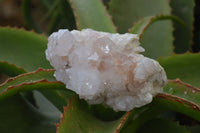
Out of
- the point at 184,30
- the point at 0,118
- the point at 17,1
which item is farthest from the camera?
the point at 17,1

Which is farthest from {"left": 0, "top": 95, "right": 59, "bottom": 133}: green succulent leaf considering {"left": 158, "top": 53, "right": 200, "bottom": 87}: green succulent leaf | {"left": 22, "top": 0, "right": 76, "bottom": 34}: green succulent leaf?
{"left": 22, "top": 0, "right": 76, "bottom": 34}: green succulent leaf

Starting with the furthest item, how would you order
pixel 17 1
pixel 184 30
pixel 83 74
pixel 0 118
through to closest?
pixel 17 1 < pixel 184 30 < pixel 0 118 < pixel 83 74

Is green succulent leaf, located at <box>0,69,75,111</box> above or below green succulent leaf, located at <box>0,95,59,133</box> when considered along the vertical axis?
above

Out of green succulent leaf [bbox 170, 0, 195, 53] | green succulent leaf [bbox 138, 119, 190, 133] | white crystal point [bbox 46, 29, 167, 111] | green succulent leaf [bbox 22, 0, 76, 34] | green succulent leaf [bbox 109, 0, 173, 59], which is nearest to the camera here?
white crystal point [bbox 46, 29, 167, 111]

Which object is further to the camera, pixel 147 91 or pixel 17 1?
pixel 17 1

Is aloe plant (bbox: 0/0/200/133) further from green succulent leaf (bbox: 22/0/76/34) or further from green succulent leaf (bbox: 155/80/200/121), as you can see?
green succulent leaf (bbox: 22/0/76/34)

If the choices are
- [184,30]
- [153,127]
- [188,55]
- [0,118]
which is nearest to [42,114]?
[0,118]

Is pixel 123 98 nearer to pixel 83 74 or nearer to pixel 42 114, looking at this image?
pixel 83 74

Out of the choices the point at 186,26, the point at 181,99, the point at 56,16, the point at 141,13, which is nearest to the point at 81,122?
the point at 181,99
